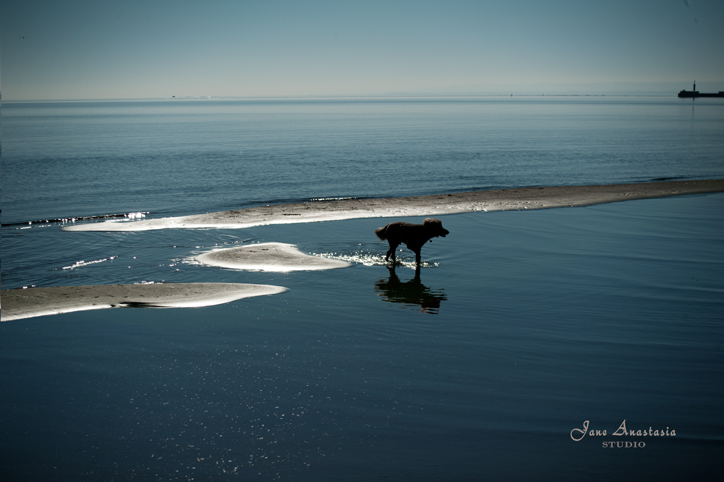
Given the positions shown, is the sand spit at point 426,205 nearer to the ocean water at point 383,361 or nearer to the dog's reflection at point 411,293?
the ocean water at point 383,361

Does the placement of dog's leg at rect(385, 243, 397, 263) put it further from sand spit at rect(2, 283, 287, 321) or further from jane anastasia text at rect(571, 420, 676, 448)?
jane anastasia text at rect(571, 420, 676, 448)

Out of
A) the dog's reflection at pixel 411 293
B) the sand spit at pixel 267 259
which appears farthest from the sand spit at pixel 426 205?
the dog's reflection at pixel 411 293

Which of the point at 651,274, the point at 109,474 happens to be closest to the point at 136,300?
the point at 109,474

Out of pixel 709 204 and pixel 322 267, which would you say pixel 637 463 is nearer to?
pixel 322 267

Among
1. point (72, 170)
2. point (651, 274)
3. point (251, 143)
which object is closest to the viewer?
point (651, 274)

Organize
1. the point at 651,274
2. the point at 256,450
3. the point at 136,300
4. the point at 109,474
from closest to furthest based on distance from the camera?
1. the point at 109,474
2. the point at 256,450
3. the point at 136,300
4. the point at 651,274

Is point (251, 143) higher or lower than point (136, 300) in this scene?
higher

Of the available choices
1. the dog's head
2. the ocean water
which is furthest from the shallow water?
the dog's head
